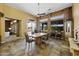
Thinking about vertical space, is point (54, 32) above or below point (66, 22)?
below

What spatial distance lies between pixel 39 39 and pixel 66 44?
5.85ft

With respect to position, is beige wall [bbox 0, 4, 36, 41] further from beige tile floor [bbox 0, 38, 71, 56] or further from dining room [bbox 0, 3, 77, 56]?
beige tile floor [bbox 0, 38, 71, 56]

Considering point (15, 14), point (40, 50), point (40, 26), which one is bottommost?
point (40, 50)

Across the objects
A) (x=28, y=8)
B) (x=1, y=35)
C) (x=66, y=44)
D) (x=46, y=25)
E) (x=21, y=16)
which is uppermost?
(x=28, y=8)

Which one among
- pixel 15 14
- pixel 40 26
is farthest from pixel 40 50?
pixel 15 14

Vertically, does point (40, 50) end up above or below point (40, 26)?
below

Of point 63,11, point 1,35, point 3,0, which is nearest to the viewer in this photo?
point 3,0

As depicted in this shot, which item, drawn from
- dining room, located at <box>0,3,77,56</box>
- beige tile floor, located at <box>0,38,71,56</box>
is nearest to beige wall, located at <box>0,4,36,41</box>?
dining room, located at <box>0,3,77,56</box>

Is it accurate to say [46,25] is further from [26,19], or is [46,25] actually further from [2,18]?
[2,18]

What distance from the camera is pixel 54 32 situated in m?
6.77

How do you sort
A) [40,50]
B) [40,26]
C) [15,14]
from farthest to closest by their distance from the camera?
[15,14], [40,26], [40,50]

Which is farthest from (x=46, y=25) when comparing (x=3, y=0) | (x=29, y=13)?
(x=3, y=0)

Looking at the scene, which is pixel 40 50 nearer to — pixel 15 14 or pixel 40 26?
pixel 40 26

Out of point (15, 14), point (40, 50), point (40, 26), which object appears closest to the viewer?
point (40, 50)
